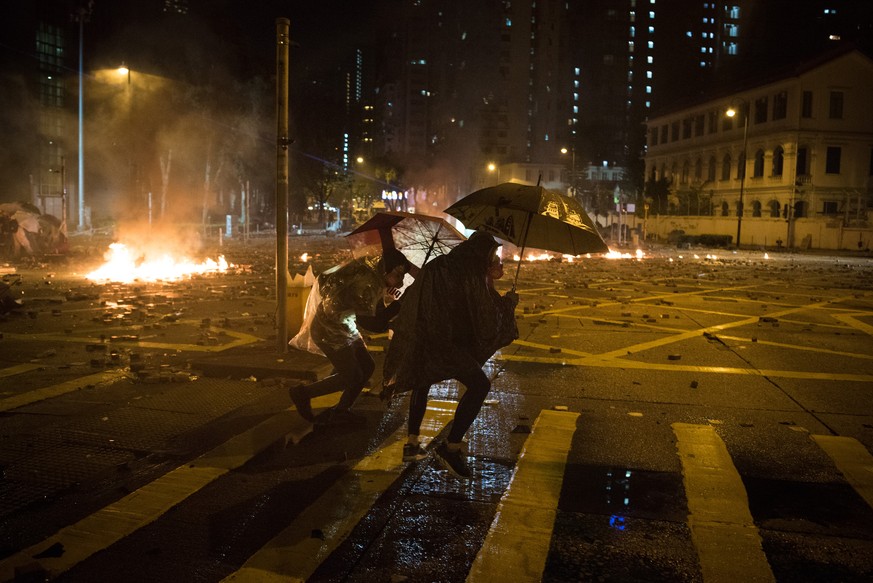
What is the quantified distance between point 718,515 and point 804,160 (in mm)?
52729

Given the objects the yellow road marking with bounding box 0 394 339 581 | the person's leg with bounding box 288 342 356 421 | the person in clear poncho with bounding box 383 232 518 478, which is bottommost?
the yellow road marking with bounding box 0 394 339 581

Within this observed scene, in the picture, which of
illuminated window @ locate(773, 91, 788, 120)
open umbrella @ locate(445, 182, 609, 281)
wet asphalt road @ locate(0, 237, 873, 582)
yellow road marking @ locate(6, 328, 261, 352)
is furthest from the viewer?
illuminated window @ locate(773, 91, 788, 120)

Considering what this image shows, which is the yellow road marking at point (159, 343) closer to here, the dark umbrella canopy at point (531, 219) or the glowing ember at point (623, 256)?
the dark umbrella canopy at point (531, 219)

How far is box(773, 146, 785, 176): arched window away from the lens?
51.8 meters

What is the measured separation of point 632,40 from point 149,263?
132806 millimetres

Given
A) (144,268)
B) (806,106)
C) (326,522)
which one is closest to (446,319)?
(326,522)

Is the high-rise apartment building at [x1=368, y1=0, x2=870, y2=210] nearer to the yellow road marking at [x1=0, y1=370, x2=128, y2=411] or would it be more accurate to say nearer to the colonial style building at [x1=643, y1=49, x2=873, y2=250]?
the colonial style building at [x1=643, y1=49, x2=873, y2=250]

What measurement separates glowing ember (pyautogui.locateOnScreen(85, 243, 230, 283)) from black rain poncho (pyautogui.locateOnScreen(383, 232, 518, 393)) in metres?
14.9

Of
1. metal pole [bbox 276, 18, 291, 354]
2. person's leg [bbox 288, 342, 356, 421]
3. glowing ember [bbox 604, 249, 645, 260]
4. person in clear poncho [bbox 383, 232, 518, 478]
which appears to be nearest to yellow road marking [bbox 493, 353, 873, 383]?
metal pole [bbox 276, 18, 291, 354]

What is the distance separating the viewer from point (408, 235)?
6.46m

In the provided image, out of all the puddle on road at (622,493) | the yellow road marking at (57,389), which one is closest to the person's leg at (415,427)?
the puddle on road at (622,493)

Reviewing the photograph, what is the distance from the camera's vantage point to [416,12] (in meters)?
174

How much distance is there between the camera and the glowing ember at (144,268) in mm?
19047

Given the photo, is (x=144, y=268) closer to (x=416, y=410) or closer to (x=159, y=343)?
(x=159, y=343)
